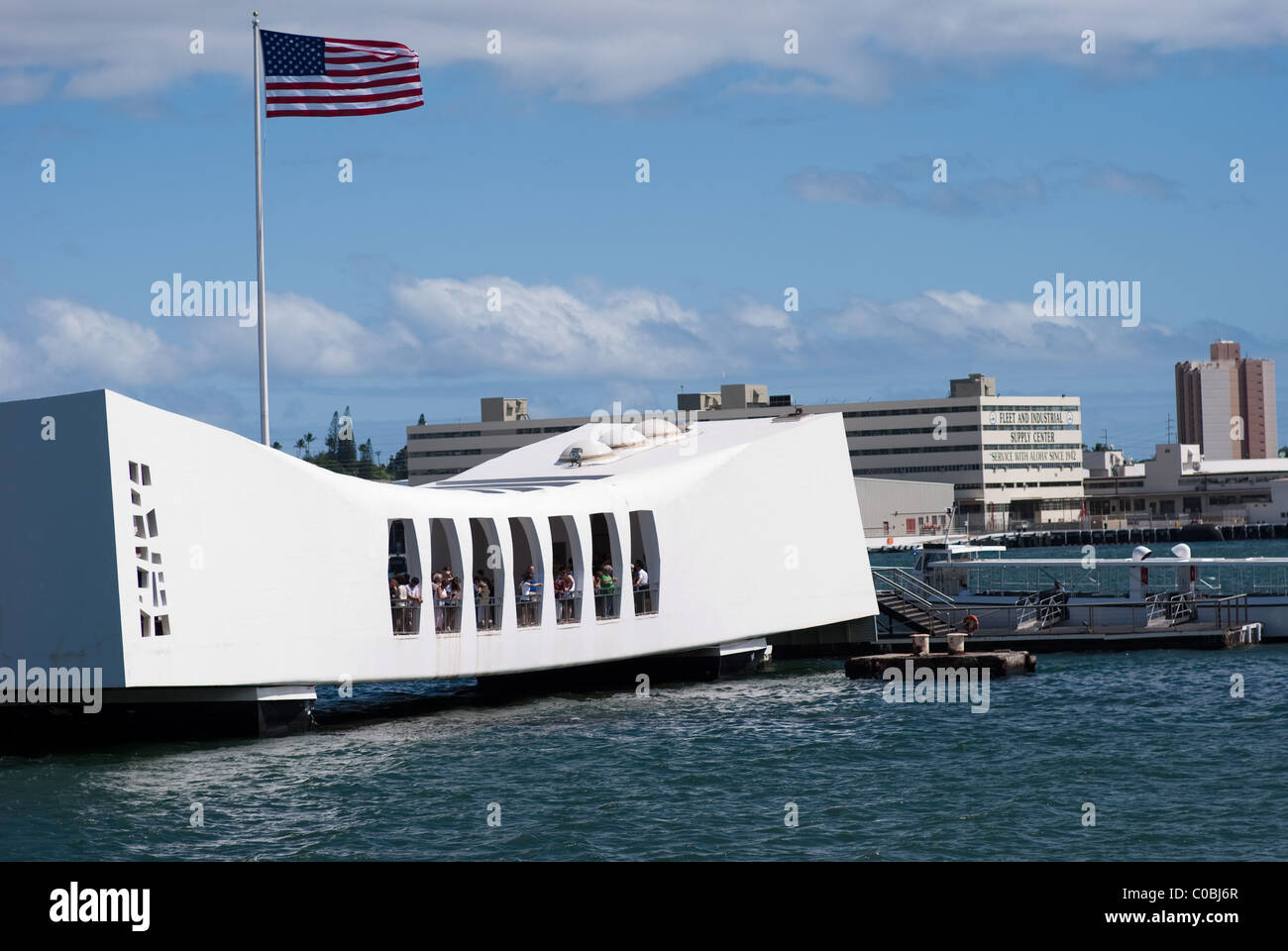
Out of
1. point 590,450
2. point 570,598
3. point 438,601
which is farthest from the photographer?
point 590,450

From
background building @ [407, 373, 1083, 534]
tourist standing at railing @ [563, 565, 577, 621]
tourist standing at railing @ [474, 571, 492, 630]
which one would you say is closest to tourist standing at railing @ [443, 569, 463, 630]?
tourist standing at railing @ [474, 571, 492, 630]

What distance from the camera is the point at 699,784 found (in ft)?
81.7

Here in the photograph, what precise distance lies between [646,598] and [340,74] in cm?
1432

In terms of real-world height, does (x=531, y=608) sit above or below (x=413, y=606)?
below

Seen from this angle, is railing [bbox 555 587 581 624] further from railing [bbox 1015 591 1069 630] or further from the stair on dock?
railing [bbox 1015 591 1069 630]

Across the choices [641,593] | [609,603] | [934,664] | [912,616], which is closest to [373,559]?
[609,603]

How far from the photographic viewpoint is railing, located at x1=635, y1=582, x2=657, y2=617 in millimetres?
37000

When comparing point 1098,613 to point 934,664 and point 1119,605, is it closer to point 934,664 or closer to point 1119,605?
point 1119,605

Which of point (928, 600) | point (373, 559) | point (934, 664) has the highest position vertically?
point (373, 559)

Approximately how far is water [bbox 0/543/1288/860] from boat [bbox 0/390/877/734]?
1.58 m

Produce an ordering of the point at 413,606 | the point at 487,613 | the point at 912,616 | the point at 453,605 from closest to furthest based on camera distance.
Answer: the point at 413,606, the point at 453,605, the point at 487,613, the point at 912,616

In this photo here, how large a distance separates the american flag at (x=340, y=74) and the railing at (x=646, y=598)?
42.5 feet
